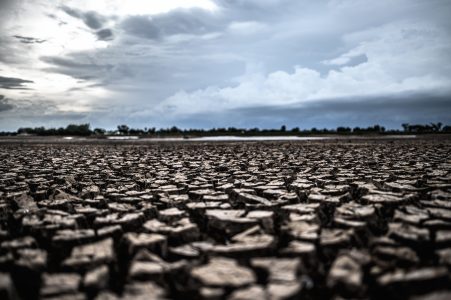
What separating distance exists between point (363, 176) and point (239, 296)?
9.99 ft

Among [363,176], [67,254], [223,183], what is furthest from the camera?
[363,176]

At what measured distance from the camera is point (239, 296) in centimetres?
112

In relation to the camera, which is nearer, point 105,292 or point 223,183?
point 105,292

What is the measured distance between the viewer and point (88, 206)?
249 cm

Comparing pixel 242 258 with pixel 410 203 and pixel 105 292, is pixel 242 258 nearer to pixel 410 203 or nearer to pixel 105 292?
pixel 105 292

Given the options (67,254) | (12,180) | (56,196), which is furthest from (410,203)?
(12,180)

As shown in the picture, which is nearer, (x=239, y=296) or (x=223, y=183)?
(x=239, y=296)

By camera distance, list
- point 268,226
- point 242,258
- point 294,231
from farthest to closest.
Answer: point 268,226, point 294,231, point 242,258

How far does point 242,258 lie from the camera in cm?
148

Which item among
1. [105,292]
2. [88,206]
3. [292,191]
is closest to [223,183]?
[292,191]

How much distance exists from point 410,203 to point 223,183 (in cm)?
174

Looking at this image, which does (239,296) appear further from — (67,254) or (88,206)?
(88,206)

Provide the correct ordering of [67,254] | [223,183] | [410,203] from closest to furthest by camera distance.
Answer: [67,254], [410,203], [223,183]

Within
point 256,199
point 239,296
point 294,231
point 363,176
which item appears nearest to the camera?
point 239,296
